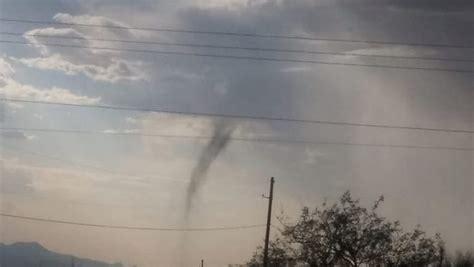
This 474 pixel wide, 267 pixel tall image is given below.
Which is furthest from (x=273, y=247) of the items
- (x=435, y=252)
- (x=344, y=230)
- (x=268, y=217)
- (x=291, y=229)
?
(x=435, y=252)

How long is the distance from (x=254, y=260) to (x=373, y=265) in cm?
1072

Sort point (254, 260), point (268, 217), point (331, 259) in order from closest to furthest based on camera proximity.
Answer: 1. point (268, 217)
2. point (331, 259)
3. point (254, 260)

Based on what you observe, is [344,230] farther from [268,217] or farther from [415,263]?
[268,217]

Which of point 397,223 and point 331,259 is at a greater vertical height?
point 397,223

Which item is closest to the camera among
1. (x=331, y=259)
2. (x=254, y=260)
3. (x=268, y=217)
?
(x=268, y=217)

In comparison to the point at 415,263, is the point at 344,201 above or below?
above

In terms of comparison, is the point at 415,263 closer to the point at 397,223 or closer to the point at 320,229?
the point at 397,223

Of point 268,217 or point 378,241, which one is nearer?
point 268,217

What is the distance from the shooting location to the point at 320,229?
4819 cm

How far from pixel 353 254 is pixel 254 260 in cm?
958

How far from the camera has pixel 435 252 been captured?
1911 inches

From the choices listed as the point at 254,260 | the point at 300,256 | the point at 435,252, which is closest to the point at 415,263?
the point at 435,252

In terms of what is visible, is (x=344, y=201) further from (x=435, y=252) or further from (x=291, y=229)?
(x=435, y=252)

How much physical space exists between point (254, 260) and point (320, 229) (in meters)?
7.66
